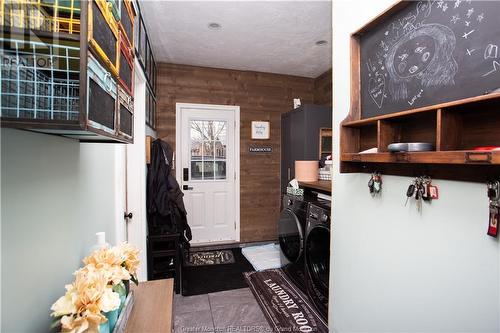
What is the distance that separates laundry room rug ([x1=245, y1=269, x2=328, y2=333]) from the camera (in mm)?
2076

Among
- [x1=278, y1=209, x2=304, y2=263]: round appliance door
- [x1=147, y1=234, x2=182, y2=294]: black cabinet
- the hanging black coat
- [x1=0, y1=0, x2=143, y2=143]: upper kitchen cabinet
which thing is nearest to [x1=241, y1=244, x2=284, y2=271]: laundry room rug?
[x1=278, y1=209, x2=304, y2=263]: round appliance door

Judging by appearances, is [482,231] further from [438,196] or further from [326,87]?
[326,87]

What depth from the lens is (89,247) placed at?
1.09m

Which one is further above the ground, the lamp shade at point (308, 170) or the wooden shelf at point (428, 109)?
the wooden shelf at point (428, 109)

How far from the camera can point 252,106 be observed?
3.90 metres

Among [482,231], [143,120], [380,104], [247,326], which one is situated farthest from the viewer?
[143,120]

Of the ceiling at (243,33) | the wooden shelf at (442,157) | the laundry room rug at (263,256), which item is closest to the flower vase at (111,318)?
the wooden shelf at (442,157)

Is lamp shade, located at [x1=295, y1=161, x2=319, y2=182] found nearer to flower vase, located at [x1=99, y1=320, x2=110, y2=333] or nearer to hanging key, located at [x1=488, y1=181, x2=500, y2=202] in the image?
hanging key, located at [x1=488, y1=181, x2=500, y2=202]

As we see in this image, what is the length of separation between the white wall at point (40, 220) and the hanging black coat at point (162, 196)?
4.89 feet

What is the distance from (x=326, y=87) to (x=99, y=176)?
3436mm

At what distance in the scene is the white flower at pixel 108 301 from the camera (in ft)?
2.21

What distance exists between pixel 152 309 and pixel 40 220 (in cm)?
55

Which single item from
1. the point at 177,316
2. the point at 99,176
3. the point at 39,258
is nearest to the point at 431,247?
the point at 39,258

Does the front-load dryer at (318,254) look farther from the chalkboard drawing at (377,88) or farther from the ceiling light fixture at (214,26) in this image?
the ceiling light fixture at (214,26)
